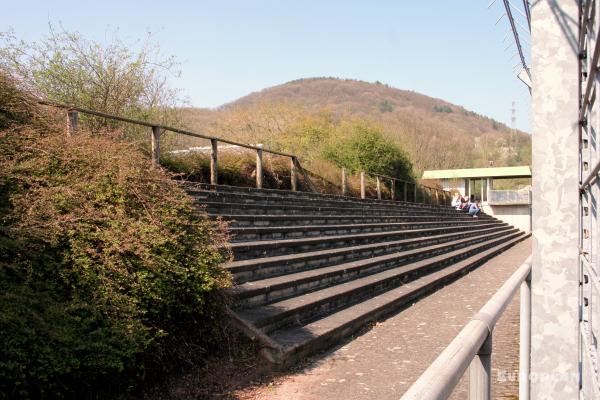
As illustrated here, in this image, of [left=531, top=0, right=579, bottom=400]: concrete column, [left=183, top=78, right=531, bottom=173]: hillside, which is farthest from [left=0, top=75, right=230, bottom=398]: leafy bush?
[left=183, top=78, right=531, bottom=173]: hillside

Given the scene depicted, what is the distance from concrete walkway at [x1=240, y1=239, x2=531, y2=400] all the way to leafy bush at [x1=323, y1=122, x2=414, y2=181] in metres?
18.9

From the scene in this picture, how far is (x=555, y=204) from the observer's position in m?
2.37

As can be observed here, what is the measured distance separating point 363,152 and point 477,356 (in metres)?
26.4

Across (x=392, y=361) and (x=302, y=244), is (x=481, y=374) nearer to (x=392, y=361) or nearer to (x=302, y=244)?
(x=392, y=361)

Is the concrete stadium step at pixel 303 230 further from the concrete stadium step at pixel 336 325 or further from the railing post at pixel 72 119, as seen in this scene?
the railing post at pixel 72 119

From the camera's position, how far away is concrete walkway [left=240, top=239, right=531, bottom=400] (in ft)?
15.6

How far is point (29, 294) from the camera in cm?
372

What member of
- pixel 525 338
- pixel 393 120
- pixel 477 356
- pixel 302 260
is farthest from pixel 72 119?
pixel 393 120

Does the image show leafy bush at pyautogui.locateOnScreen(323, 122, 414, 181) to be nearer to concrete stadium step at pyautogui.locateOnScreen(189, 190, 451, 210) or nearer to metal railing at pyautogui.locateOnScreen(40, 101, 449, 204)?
metal railing at pyautogui.locateOnScreen(40, 101, 449, 204)

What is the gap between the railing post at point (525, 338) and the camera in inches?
97.2

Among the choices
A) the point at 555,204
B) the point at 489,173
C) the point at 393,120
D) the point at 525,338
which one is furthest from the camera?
the point at 393,120

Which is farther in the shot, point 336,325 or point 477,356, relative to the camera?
point 336,325

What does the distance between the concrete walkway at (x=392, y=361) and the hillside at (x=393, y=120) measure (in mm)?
11119

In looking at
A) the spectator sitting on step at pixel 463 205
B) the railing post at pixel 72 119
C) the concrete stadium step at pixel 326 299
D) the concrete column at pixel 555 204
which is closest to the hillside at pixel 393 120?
the spectator sitting on step at pixel 463 205
